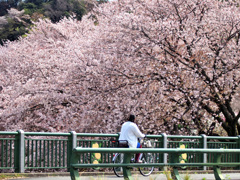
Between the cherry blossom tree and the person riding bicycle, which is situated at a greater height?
the cherry blossom tree

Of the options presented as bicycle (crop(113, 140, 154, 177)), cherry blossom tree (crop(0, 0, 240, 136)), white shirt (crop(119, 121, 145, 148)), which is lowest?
bicycle (crop(113, 140, 154, 177))

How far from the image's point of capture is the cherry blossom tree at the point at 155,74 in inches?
666

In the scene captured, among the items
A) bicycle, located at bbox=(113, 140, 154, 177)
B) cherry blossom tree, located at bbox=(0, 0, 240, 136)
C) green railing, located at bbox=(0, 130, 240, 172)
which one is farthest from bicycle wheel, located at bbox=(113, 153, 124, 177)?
cherry blossom tree, located at bbox=(0, 0, 240, 136)

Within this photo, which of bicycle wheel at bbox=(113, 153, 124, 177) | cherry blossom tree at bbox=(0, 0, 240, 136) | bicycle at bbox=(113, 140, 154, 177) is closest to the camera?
bicycle wheel at bbox=(113, 153, 124, 177)

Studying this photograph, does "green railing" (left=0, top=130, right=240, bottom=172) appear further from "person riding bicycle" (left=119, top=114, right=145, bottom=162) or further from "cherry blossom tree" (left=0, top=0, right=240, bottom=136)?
"cherry blossom tree" (left=0, top=0, right=240, bottom=136)

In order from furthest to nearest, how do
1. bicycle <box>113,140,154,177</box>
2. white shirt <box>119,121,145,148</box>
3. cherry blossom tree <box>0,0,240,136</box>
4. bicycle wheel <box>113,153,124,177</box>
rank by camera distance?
cherry blossom tree <box>0,0,240,136</box>
bicycle <box>113,140,154,177</box>
bicycle wheel <box>113,153,124,177</box>
white shirt <box>119,121,145,148</box>

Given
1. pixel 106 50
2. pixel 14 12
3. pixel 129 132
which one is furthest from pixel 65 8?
pixel 129 132

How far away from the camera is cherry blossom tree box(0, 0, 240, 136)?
55.5 feet

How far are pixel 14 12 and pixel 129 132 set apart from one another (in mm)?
56507

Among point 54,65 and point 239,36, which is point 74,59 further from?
point 239,36

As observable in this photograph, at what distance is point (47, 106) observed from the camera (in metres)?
19.5

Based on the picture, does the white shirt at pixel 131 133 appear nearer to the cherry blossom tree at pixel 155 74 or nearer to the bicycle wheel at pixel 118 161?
the bicycle wheel at pixel 118 161

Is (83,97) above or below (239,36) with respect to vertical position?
below

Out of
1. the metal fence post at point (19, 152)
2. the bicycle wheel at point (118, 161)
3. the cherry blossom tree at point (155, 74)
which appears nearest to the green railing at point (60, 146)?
the metal fence post at point (19, 152)
